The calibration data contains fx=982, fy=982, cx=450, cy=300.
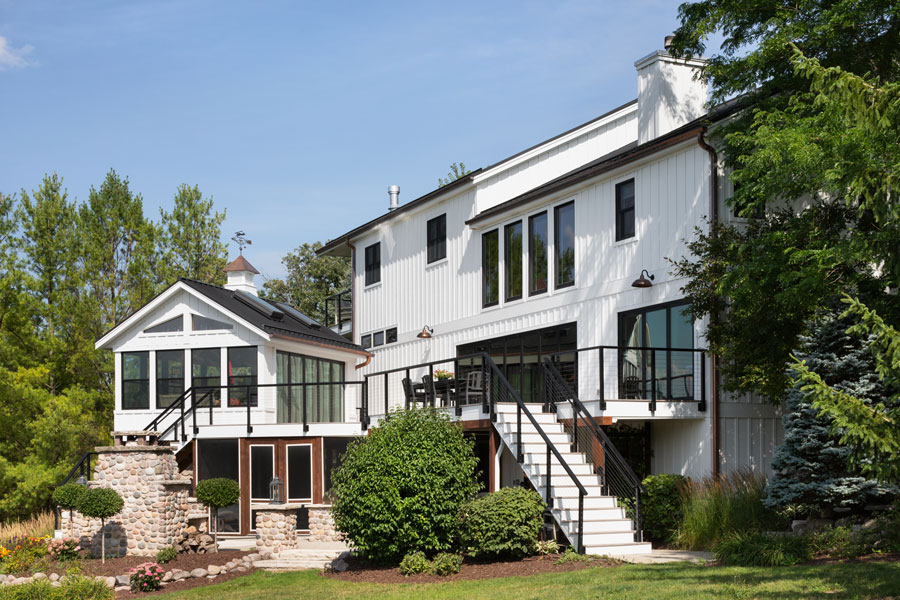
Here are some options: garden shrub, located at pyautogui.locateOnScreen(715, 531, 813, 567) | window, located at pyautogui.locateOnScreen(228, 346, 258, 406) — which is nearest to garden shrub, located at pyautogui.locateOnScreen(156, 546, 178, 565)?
window, located at pyautogui.locateOnScreen(228, 346, 258, 406)

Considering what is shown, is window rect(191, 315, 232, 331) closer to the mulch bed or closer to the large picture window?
the mulch bed

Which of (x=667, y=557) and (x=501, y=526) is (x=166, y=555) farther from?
(x=667, y=557)

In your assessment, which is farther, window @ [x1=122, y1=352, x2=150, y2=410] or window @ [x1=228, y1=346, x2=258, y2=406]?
window @ [x1=122, y1=352, x2=150, y2=410]

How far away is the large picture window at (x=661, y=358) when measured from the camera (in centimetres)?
1842

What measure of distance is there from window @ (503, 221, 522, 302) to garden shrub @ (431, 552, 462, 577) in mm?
9282

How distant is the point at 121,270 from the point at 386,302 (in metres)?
11.2

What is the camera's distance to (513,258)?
23734 millimetres

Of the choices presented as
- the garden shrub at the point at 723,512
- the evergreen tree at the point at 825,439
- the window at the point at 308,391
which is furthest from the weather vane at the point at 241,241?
the evergreen tree at the point at 825,439

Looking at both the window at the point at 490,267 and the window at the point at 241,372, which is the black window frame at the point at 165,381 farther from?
the window at the point at 490,267

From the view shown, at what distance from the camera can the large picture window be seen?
18.4m

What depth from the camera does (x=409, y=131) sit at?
99.8ft

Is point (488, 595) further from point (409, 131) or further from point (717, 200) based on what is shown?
point (409, 131)

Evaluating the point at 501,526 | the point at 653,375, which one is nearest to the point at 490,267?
the point at 653,375

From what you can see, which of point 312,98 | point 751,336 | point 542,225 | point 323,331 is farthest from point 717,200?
point 323,331
